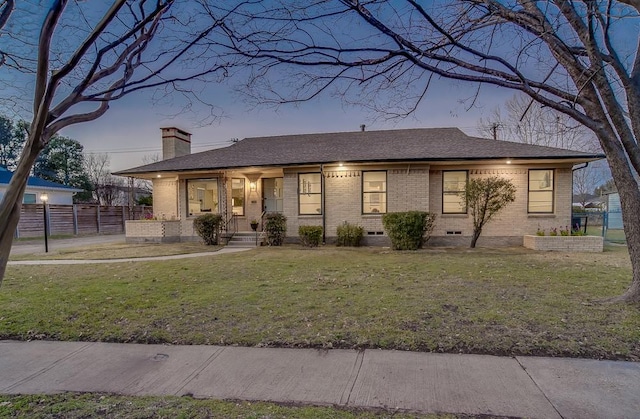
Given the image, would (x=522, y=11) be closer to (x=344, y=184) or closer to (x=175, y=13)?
(x=175, y=13)

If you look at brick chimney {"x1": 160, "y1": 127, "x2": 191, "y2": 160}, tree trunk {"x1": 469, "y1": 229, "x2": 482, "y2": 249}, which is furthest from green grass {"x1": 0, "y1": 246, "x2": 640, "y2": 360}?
brick chimney {"x1": 160, "y1": 127, "x2": 191, "y2": 160}

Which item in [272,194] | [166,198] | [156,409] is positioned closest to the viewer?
[156,409]

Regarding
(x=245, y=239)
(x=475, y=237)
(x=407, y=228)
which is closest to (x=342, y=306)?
(x=407, y=228)

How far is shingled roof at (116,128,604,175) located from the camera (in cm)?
1277

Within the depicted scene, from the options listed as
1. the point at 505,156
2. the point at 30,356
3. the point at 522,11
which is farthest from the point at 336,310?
the point at 505,156

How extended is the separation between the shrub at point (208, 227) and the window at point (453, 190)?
30.1 feet

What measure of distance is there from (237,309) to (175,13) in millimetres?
4086

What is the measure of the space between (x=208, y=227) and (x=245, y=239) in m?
1.56

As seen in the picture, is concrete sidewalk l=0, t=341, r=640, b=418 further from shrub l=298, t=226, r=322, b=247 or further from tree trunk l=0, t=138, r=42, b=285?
shrub l=298, t=226, r=322, b=247

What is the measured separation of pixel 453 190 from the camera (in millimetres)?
13648

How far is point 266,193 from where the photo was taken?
15.9 m

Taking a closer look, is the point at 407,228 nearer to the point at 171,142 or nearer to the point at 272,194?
the point at 272,194

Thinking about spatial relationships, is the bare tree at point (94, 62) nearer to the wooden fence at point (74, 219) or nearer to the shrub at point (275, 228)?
the shrub at point (275, 228)

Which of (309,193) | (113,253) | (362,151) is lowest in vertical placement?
(113,253)
